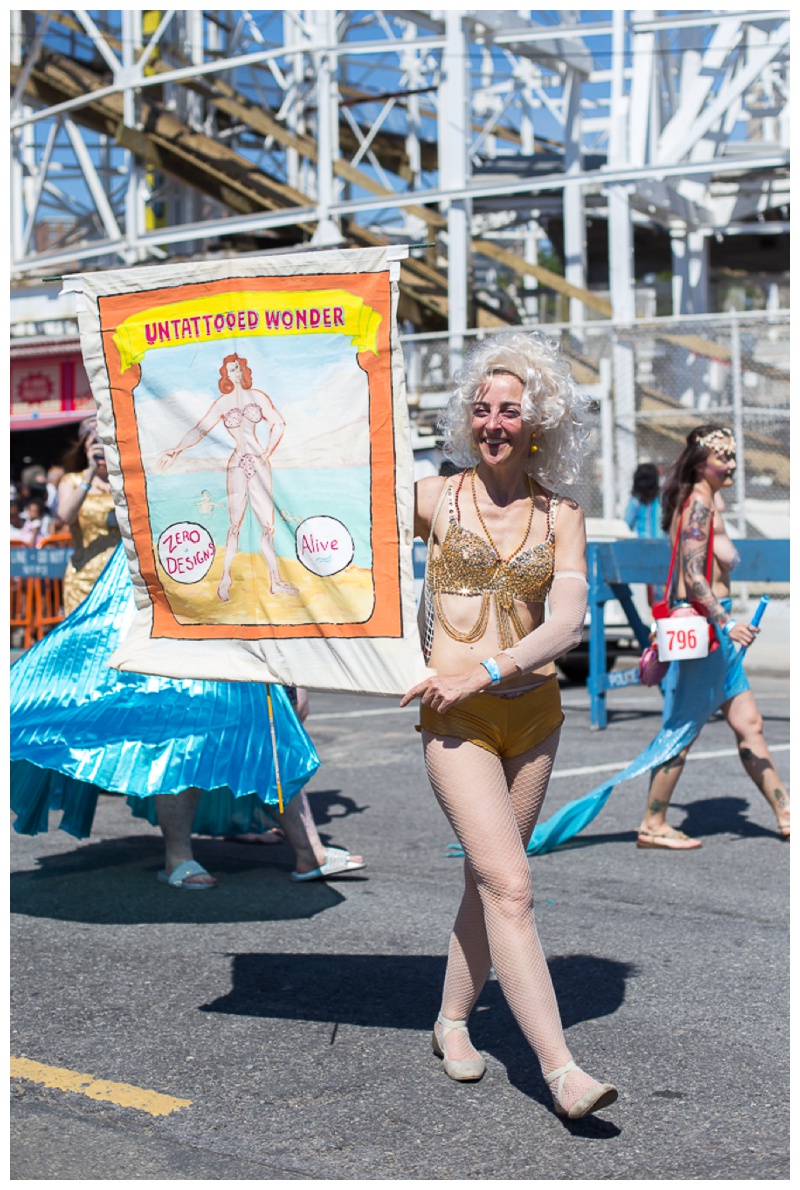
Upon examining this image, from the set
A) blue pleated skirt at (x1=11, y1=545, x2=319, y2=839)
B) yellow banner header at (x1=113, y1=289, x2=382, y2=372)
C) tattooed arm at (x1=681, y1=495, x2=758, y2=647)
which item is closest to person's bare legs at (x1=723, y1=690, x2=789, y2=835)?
tattooed arm at (x1=681, y1=495, x2=758, y2=647)

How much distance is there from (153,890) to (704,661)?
9.19 feet

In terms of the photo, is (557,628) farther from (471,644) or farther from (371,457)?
(371,457)

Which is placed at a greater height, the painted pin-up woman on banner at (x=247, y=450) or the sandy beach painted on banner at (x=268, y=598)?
the painted pin-up woman on banner at (x=247, y=450)

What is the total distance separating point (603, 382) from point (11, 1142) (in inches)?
489

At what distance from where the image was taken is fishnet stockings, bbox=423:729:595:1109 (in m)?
3.75

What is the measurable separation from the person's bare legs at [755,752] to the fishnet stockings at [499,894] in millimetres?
3059

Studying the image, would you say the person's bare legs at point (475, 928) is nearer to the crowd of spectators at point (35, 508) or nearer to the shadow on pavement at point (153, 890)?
the shadow on pavement at point (153, 890)

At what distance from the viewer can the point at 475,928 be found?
4.11 m

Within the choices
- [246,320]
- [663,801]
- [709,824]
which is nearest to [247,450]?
[246,320]

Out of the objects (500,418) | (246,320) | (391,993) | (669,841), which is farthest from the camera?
(669,841)

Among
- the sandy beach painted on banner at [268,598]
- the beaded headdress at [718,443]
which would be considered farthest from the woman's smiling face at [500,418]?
the beaded headdress at [718,443]

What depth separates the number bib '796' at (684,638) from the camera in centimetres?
680

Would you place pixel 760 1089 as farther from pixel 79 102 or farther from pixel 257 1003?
pixel 79 102
